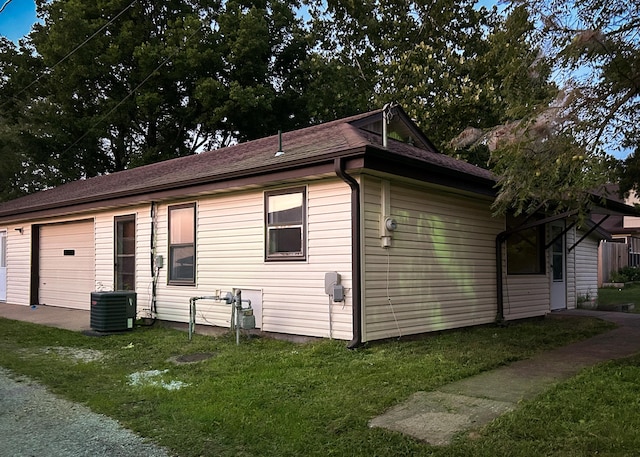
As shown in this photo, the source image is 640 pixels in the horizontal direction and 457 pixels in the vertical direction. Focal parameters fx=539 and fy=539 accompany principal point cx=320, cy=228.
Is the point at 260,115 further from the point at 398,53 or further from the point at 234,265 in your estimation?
the point at 234,265

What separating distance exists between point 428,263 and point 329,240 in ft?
6.32

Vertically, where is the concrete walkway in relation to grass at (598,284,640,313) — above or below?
above

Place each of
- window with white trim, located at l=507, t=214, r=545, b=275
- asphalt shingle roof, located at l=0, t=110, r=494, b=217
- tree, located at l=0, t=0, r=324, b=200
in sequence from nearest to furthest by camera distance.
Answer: asphalt shingle roof, located at l=0, t=110, r=494, b=217 → window with white trim, located at l=507, t=214, r=545, b=275 → tree, located at l=0, t=0, r=324, b=200

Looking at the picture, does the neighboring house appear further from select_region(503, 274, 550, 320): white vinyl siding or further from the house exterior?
the house exterior

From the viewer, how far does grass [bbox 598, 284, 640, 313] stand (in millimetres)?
14593

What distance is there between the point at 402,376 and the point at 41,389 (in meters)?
3.92

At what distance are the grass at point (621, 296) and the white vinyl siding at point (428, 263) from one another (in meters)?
6.09

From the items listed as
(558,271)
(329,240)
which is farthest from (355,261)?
(558,271)

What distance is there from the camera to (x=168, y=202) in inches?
410

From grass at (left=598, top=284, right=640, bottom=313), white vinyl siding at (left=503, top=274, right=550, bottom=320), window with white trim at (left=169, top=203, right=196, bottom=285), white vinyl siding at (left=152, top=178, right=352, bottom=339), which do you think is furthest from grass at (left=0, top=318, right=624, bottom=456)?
grass at (left=598, top=284, right=640, bottom=313)

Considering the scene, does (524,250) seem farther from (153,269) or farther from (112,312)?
(112,312)

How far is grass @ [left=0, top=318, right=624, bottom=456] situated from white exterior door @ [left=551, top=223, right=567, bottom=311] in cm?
391

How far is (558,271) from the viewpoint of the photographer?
42.7ft

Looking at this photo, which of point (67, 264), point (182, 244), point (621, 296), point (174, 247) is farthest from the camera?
point (621, 296)
